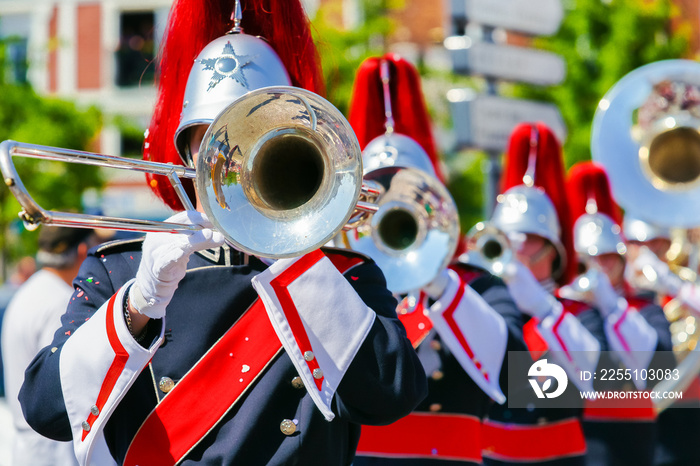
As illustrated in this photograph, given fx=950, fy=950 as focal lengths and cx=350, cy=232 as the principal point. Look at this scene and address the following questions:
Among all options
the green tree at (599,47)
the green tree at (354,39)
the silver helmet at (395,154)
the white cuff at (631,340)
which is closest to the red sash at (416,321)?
the silver helmet at (395,154)

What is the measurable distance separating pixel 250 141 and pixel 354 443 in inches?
29.0

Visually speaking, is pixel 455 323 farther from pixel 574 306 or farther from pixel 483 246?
pixel 574 306

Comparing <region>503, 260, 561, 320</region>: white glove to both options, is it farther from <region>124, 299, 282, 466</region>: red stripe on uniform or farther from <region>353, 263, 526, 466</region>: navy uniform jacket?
<region>124, 299, 282, 466</region>: red stripe on uniform

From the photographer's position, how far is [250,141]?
1964 mm

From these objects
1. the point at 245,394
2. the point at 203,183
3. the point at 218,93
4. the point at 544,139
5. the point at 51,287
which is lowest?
the point at 51,287

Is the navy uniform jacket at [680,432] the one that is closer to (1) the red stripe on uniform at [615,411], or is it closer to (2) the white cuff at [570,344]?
(1) the red stripe on uniform at [615,411]

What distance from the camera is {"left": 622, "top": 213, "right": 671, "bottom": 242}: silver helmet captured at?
20.1 ft

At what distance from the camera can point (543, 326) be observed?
13.3 feet

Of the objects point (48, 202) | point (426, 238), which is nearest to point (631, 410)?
point (426, 238)

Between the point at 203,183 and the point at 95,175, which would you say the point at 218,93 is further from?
the point at 95,175

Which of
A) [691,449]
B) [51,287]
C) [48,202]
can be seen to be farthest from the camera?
[48,202]

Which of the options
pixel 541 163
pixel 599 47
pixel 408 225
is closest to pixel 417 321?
pixel 408 225

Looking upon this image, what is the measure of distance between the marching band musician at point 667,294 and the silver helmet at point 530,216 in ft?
2.63

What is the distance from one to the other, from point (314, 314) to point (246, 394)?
0.23m
